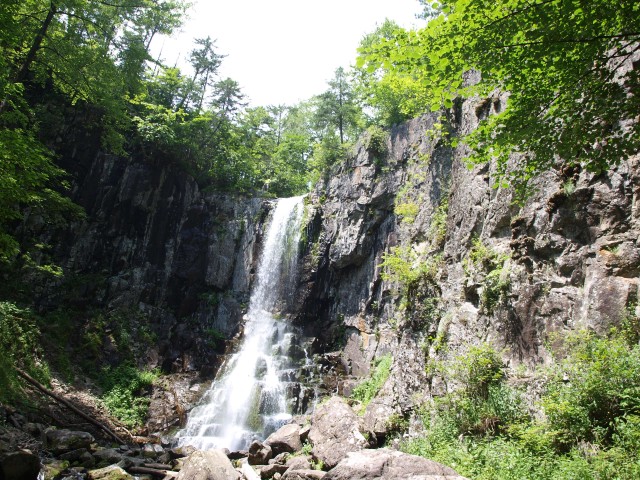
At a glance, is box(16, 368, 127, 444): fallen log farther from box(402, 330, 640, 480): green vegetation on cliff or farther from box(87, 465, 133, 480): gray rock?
box(402, 330, 640, 480): green vegetation on cliff

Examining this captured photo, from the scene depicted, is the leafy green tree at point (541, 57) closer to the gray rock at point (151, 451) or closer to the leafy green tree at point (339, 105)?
the gray rock at point (151, 451)

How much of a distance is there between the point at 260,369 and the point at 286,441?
601cm

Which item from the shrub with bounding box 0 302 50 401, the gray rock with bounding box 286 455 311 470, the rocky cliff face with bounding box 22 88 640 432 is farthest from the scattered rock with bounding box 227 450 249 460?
the shrub with bounding box 0 302 50 401

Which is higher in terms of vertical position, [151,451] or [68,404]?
[68,404]

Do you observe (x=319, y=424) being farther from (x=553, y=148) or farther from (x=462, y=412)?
(x=553, y=148)

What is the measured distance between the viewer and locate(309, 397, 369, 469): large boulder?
823 centimetres

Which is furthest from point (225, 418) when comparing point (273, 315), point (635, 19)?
point (635, 19)

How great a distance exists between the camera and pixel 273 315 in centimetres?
1894

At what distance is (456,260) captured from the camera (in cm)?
1016

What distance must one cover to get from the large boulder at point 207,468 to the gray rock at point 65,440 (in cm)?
349

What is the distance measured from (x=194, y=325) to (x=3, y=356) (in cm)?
891

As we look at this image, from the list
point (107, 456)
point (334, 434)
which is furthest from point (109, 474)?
point (334, 434)

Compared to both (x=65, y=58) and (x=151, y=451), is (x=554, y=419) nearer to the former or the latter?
(x=151, y=451)

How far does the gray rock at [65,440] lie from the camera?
30.6 feet
